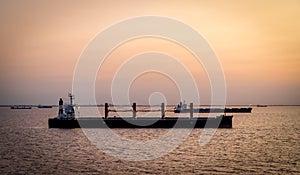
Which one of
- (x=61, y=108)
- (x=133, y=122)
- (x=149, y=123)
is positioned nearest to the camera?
(x=61, y=108)

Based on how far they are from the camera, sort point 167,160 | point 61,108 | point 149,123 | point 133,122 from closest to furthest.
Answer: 1. point 167,160
2. point 61,108
3. point 149,123
4. point 133,122

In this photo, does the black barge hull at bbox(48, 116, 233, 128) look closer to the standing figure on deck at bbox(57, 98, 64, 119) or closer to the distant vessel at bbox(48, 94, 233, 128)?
the distant vessel at bbox(48, 94, 233, 128)

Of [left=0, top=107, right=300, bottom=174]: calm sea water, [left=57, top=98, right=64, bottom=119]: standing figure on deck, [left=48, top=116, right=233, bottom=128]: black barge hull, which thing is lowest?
[left=0, top=107, right=300, bottom=174]: calm sea water

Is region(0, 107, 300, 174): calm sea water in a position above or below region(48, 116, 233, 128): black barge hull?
below

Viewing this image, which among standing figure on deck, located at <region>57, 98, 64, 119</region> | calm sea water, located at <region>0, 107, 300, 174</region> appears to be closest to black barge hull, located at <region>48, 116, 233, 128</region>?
standing figure on deck, located at <region>57, 98, 64, 119</region>

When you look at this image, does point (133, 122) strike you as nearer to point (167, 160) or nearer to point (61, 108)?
point (61, 108)

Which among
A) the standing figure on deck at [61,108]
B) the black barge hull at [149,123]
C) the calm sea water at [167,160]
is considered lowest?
the calm sea water at [167,160]

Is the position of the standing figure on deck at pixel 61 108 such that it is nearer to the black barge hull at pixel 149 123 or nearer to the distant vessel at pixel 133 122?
the distant vessel at pixel 133 122

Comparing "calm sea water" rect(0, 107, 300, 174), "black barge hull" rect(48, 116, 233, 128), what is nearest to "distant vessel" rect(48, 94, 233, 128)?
"black barge hull" rect(48, 116, 233, 128)

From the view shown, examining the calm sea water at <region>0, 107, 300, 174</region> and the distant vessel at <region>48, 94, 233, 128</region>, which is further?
the distant vessel at <region>48, 94, 233, 128</region>

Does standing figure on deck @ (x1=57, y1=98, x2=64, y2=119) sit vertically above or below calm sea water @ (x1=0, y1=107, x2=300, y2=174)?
above

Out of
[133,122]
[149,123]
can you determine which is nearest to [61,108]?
[133,122]

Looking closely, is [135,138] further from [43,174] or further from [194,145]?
[43,174]

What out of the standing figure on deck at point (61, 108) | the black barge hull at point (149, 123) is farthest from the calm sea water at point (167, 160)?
the standing figure on deck at point (61, 108)
